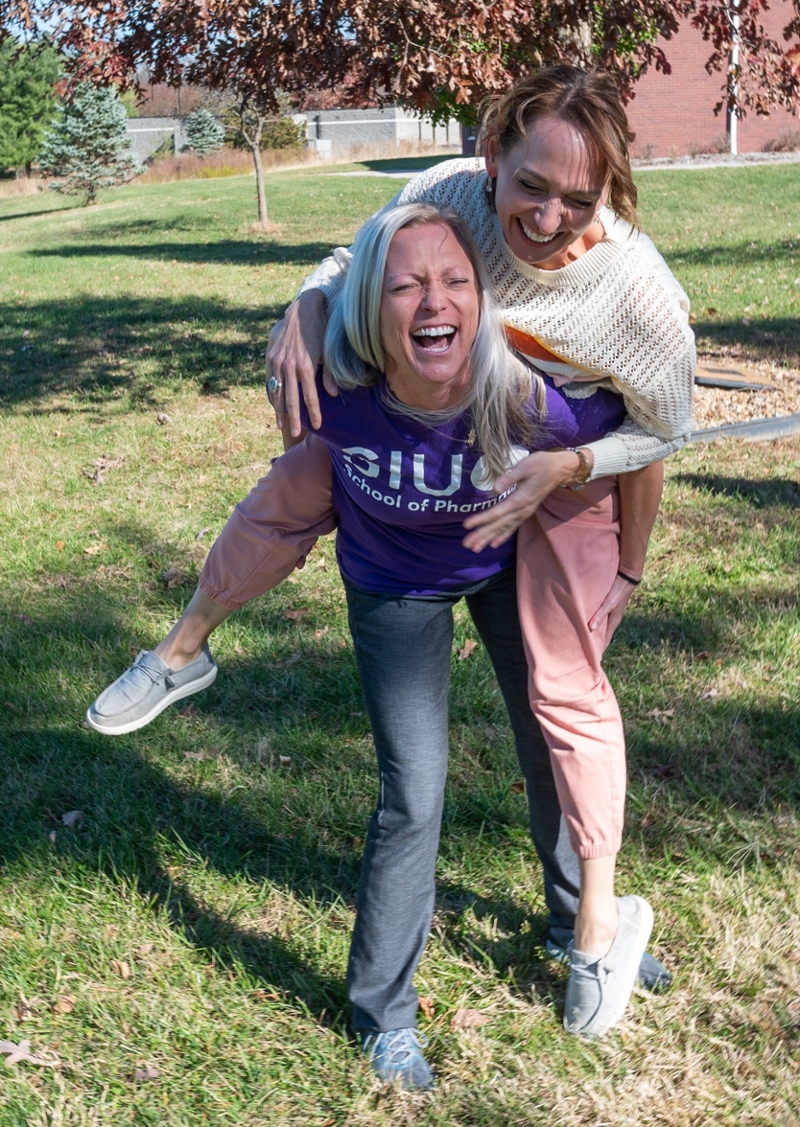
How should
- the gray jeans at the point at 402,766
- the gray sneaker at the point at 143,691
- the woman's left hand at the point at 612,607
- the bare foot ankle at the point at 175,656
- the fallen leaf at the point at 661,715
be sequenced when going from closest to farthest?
the gray jeans at the point at 402,766, the woman's left hand at the point at 612,607, the gray sneaker at the point at 143,691, the bare foot ankle at the point at 175,656, the fallen leaf at the point at 661,715

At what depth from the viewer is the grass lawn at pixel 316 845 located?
2619 millimetres

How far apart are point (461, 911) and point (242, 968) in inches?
23.4

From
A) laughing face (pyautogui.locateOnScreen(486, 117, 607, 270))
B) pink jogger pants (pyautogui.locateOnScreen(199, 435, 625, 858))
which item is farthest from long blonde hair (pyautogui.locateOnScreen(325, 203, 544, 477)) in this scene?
pink jogger pants (pyautogui.locateOnScreen(199, 435, 625, 858))

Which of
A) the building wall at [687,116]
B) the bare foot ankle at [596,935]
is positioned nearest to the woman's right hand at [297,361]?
the bare foot ankle at [596,935]

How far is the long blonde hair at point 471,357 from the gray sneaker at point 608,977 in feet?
3.54

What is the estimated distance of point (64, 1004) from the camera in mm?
2877

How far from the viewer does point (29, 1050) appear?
9.02 ft

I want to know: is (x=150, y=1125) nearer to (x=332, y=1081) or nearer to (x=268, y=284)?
(x=332, y=1081)

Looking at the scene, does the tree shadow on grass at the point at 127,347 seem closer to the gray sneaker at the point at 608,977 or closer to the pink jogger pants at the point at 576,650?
the pink jogger pants at the point at 576,650

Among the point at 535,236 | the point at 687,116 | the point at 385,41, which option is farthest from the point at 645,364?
the point at 687,116

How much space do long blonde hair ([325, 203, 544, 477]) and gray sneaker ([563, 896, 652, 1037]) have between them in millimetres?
1080

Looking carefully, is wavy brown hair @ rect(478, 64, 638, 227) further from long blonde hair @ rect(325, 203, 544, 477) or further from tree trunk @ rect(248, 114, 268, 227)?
tree trunk @ rect(248, 114, 268, 227)

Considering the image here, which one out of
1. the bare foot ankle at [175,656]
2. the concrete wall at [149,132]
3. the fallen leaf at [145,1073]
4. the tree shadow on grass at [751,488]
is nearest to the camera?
the fallen leaf at [145,1073]

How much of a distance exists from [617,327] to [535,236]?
0.85ft
